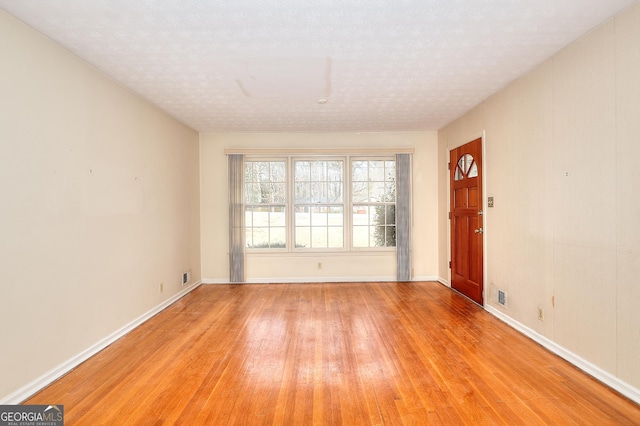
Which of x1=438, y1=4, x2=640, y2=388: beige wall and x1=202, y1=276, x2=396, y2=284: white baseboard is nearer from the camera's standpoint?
x1=438, y1=4, x2=640, y2=388: beige wall

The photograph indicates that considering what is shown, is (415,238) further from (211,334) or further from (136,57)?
(136,57)

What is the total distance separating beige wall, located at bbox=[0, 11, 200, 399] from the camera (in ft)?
7.09

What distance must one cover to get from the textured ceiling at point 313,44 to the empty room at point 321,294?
2 cm

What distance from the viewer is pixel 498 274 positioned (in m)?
3.81

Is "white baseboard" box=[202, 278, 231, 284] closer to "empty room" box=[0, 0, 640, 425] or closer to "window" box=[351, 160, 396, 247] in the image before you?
"empty room" box=[0, 0, 640, 425]

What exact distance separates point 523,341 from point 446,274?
2.20m

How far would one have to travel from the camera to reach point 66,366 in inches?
101

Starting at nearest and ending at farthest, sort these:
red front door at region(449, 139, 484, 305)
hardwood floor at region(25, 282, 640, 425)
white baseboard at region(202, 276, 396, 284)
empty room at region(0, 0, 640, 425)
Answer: hardwood floor at region(25, 282, 640, 425) < empty room at region(0, 0, 640, 425) < red front door at region(449, 139, 484, 305) < white baseboard at region(202, 276, 396, 284)

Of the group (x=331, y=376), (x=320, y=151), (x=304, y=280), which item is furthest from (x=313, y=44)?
(x=304, y=280)

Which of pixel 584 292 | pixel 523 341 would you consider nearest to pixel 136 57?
pixel 584 292

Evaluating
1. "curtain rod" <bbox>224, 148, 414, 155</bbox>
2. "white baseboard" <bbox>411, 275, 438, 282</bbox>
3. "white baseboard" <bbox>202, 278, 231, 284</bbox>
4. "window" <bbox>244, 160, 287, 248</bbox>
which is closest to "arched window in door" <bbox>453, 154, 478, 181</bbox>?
"curtain rod" <bbox>224, 148, 414, 155</bbox>

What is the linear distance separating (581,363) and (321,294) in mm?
3084

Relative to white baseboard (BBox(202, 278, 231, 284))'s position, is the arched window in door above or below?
above

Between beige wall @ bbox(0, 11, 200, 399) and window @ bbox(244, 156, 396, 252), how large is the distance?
6.00 ft
